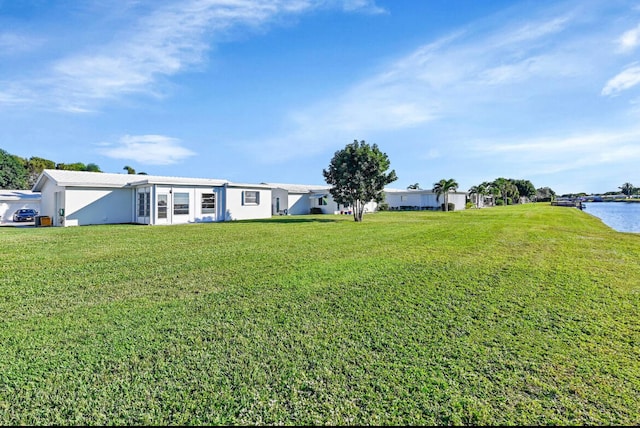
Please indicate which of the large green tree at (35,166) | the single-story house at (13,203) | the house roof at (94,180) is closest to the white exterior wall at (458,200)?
the house roof at (94,180)

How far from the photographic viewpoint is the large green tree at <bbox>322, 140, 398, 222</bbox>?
21484 millimetres

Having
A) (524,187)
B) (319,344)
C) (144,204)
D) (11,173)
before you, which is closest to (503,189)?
(524,187)

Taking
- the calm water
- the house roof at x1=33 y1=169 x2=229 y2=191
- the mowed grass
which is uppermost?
the house roof at x1=33 y1=169 x2=229 y2=191

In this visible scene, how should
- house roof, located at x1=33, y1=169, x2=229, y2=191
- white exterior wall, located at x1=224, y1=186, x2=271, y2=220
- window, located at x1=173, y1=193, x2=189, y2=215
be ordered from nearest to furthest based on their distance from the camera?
house roof, located at x1=33, y1=169, x2=229, y2=191
window, located at x1=173, y1=193, x2=189, y2=215
white exterior wall, located at x1=224, y1=186, x2=271, y2=220

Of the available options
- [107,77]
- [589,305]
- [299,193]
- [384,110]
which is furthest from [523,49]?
[299,193]

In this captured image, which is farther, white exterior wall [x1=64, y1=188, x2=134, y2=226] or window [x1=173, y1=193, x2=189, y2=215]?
window [x1=173, y1=193, x2=189, y2=215]

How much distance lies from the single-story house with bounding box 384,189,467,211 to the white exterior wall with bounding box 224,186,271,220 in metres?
24.0

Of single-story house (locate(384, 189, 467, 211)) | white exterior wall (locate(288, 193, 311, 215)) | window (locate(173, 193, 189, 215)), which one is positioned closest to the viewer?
window (locate(173, 193, 189, 215))

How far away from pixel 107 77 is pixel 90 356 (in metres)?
16.4

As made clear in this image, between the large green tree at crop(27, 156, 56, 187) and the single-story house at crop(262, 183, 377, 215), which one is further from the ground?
the large green tree at crop(27, 156, 56, 187)

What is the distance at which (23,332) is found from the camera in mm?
3871

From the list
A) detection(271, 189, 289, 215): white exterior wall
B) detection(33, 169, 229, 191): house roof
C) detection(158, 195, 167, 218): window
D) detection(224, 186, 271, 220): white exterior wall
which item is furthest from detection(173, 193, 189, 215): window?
detection(271, 189, 289, 215): white exterior wall

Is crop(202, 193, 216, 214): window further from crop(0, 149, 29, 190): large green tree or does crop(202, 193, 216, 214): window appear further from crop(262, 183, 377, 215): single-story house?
crop(0, 149, 29, 190): large green tree

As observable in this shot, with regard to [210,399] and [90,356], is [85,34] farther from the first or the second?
[210,399]
